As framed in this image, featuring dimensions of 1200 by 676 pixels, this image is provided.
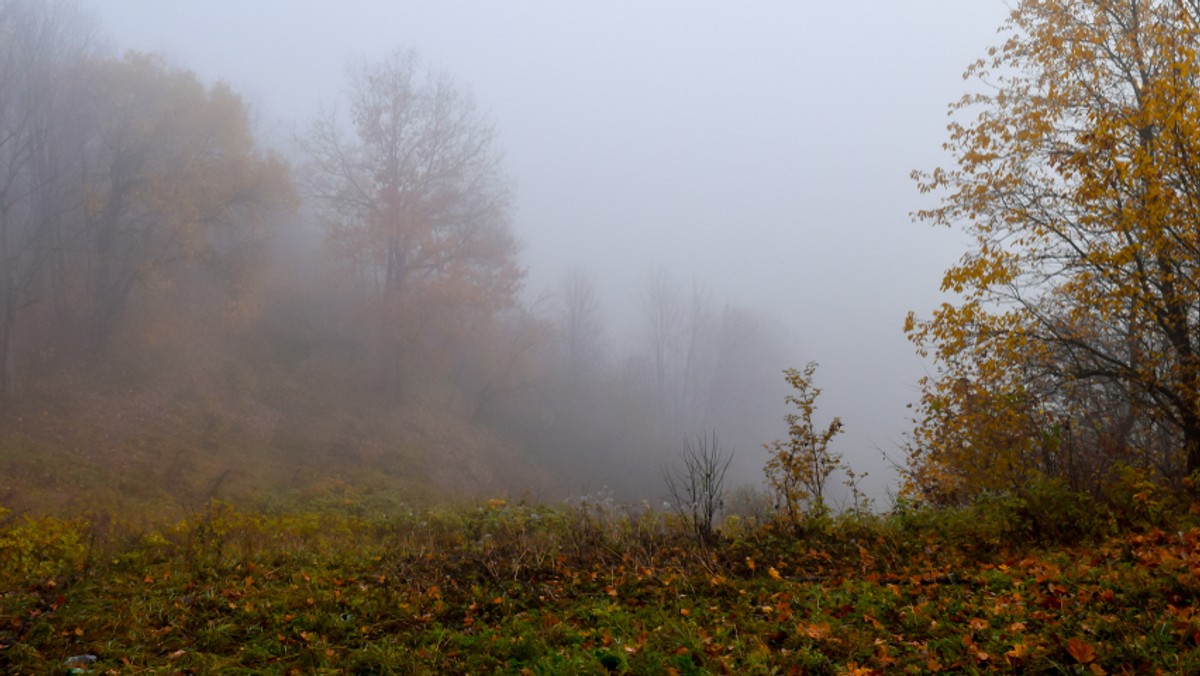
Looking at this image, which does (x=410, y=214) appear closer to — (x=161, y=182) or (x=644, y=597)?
(x=161, y=182)

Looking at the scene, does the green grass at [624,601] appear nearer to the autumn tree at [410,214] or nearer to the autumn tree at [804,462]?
the autumn tree at [804,462]

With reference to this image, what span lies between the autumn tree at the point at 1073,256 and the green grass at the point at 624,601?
7.43 ft

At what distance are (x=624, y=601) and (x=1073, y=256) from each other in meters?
7.81

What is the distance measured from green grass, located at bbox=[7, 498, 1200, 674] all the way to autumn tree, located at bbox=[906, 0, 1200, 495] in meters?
2.26

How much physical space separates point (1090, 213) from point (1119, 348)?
265 centimetres

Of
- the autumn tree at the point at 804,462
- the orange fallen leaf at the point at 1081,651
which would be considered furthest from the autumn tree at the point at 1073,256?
the orange fallen leaf at the point at 1081,651

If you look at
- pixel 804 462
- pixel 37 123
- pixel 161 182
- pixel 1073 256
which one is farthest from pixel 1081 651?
pixel 37 123

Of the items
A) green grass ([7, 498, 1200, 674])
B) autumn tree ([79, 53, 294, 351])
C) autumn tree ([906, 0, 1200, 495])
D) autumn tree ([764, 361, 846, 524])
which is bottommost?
green grass ([7, 498, 1200, 674])

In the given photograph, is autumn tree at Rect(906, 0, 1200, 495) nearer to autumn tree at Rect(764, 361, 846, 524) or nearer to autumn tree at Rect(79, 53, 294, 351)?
autumn tree at Rect(764, 361, 846, 524)

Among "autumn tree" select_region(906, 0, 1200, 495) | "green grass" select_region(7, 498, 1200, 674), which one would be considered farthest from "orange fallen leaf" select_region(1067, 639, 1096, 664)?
"autumn tree" select_region(906, 0, 1200, 495)

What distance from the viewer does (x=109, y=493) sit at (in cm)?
1265

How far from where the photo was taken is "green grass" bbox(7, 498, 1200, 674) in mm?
3305

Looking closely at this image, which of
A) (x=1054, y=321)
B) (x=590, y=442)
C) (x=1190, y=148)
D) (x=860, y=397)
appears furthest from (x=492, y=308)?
(x=860, y=397)

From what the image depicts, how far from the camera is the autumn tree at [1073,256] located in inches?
281
